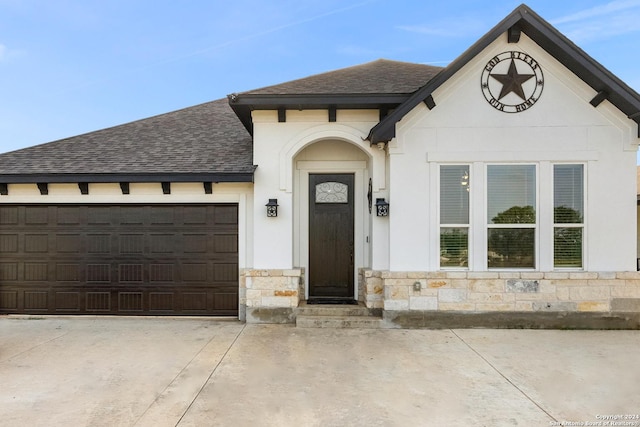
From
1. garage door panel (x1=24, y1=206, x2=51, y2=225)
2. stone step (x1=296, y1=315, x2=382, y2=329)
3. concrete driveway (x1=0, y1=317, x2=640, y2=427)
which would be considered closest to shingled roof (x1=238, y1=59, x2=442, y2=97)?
stone step (x1=296, y1=315, x2=382, y2=329)

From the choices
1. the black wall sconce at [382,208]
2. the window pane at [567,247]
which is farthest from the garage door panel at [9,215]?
the window pane at [567,247]

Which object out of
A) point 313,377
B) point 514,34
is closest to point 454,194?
point 514,34

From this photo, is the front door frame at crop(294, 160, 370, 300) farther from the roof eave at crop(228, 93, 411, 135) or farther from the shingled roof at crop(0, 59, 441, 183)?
the roof eave at crop(228, 93, 411, 135)

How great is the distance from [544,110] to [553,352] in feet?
13.2

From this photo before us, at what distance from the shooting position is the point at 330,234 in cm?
717

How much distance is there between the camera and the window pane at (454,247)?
620 centimetres

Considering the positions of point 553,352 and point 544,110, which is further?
point 544,110

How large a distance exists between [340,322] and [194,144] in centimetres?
496

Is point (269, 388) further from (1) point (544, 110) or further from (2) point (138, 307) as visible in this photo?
(1) point (544, 110)

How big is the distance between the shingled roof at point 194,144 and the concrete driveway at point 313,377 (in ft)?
9.35

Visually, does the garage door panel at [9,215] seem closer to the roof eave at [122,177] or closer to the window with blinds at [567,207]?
the roof eave at [122,177]

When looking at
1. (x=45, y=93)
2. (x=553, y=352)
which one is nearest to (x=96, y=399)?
(x=553, y=352)

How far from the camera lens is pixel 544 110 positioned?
609 cm

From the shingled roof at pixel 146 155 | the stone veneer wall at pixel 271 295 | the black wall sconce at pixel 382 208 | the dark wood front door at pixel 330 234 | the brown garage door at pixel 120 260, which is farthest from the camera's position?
the dark wood front door at pixel 330 234
